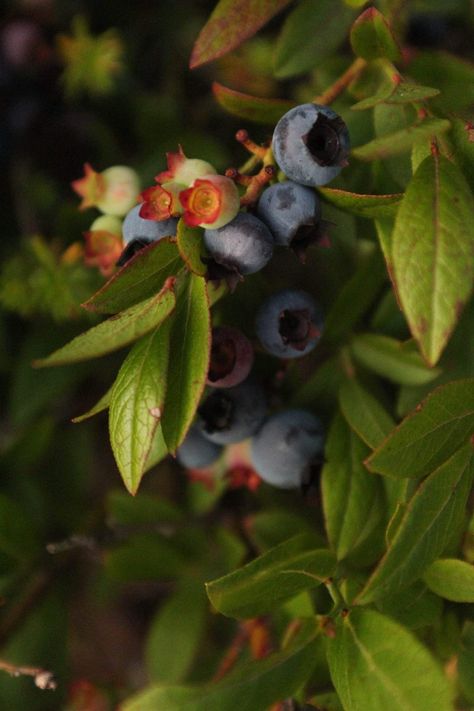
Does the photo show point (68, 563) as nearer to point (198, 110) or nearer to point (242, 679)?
point (242, 679)

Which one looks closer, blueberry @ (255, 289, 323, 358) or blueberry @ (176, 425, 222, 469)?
blueberry @ (255, 289, 323, 358)

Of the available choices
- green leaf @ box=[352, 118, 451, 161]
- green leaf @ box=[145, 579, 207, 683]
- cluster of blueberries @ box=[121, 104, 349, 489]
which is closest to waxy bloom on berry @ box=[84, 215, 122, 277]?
cluster of blueberries @ box=[121, 104, 349, 489]

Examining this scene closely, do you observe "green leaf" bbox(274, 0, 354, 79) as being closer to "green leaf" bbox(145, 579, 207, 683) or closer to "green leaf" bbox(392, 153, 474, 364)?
"green leaf" bbox(392, 153, 474, 364)

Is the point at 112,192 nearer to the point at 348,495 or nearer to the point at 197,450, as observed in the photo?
the point at 197,450

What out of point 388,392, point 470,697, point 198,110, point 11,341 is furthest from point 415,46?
point 470,697

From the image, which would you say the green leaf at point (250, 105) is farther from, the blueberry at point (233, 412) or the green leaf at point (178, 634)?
the green leaf at point (178, 634)

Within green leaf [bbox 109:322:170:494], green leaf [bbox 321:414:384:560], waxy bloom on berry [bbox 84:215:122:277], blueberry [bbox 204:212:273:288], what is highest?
waxy bloom on berry [bbox 84:215:122:277]

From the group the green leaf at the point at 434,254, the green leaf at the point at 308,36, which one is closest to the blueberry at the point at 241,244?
the green leaf at the point at 434,254
